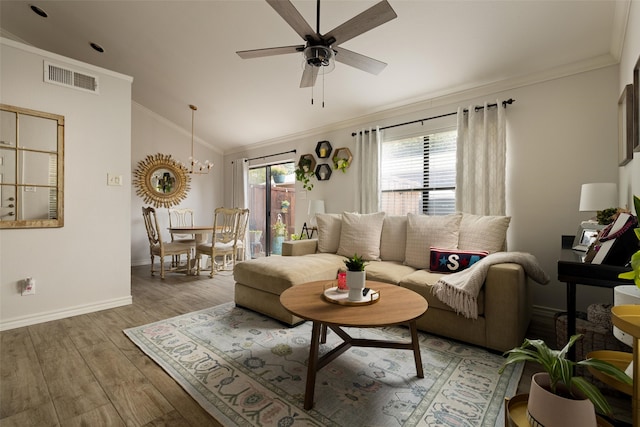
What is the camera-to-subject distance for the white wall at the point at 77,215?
2.46 meters

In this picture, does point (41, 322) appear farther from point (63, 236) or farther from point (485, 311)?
point (485, 311)

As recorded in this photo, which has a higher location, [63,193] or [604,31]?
[604,31]

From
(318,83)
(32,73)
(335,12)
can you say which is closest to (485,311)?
(335,12)

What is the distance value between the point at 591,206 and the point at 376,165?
2.26 metres

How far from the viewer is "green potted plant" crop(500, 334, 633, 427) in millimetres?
756

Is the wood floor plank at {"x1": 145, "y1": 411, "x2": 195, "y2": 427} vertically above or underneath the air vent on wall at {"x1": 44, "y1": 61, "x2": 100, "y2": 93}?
underneath

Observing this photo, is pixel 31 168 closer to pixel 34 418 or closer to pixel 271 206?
pixel 34 418

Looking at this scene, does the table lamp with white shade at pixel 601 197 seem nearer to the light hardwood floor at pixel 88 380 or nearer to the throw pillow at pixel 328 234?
the light hardwood floor at pixel 88 380

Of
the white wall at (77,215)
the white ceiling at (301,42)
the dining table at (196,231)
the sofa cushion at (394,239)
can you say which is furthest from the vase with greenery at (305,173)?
the white wall at (77,215)

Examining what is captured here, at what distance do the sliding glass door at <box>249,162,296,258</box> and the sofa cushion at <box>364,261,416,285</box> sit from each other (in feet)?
10.1

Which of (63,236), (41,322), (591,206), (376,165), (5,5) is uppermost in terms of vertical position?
(5,5)

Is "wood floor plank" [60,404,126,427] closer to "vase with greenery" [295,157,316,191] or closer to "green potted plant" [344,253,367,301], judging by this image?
"green potted plant" [344,253,367,301]

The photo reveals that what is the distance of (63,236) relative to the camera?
8.87ft

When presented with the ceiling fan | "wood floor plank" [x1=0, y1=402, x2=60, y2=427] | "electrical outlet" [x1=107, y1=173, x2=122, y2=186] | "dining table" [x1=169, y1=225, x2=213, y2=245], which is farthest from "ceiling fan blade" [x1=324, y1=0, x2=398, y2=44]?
"dining table" [x1=169, y1=225, x2=213, y2=245]
